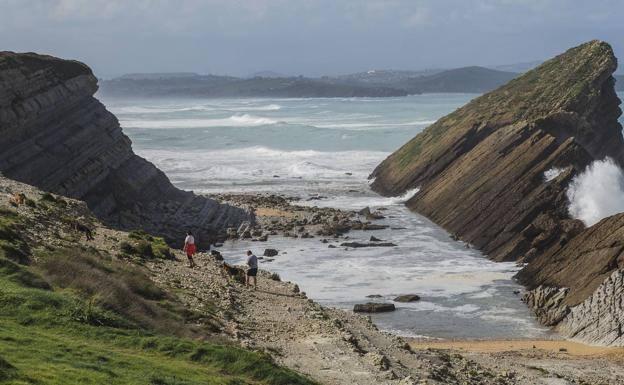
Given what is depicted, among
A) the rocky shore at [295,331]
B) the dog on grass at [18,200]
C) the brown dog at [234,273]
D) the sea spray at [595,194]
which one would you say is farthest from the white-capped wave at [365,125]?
the dog on grass at [18,200]

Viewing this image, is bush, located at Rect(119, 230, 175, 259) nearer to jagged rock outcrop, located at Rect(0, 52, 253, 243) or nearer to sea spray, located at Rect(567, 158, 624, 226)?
jagged rock outcrop, located at Rect(0, 52, 253, 243)

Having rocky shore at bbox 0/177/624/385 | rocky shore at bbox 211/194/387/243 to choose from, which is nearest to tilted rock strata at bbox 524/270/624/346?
rocky shore at bbox 0/177/624/385

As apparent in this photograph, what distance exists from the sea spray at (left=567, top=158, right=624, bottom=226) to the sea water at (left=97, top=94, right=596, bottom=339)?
577cm

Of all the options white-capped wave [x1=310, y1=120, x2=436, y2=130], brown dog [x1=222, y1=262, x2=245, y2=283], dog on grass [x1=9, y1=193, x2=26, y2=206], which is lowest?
brown dog [x1=222, y1=262, x2=245, y2=283]

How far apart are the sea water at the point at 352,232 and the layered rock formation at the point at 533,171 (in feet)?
5.03

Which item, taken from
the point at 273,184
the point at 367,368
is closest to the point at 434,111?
the point at 273,184

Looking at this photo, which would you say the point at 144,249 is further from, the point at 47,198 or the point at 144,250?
the point at 47,198

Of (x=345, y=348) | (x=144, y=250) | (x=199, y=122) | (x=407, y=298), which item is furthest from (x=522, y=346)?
(x=199, y=122)

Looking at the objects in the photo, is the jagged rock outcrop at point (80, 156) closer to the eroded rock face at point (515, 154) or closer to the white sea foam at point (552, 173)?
the eroded rock face at point (515, 154)

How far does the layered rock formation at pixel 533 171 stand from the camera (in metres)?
33.8

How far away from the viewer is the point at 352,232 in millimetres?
50219

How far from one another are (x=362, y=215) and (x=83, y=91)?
19.7m

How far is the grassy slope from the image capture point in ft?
46.6

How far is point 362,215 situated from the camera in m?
55.7
